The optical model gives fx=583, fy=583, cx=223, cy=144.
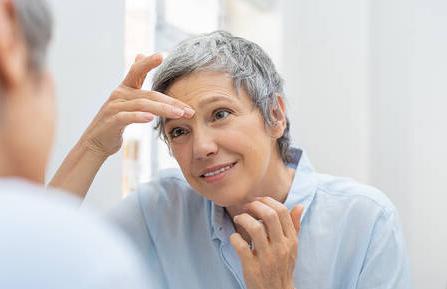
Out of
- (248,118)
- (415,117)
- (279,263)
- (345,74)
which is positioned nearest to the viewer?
(279,263)

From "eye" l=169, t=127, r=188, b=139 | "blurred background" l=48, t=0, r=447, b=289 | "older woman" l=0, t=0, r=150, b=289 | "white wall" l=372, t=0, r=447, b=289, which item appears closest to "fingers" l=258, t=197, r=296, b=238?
"eye" l=169, t=127, r=188, b=139

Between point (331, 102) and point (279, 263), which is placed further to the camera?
point (331, 102)

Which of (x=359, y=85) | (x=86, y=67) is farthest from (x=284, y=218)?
(x=359, y=85)

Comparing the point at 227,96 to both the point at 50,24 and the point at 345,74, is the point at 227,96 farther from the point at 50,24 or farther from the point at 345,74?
the point at 345,74

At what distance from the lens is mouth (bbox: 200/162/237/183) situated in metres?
1.19

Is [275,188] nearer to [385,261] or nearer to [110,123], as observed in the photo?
[385,261]

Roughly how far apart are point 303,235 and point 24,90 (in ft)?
3.01

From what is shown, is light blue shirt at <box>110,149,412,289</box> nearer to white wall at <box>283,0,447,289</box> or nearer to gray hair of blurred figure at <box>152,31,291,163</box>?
gray hair of blurred figure at <box>152,31,291,163</box>

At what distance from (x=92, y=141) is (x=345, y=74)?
5.29 feet

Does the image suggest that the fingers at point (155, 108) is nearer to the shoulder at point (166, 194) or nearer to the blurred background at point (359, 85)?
the shoulder at point (166, 194)

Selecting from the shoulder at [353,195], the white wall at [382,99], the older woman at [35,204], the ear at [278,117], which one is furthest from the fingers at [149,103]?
the white wall at [382,99]

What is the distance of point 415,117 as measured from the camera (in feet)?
7.86

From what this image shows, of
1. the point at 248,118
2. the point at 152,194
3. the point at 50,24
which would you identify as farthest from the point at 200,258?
the point at 50,24

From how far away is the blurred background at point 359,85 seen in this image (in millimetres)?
2252
